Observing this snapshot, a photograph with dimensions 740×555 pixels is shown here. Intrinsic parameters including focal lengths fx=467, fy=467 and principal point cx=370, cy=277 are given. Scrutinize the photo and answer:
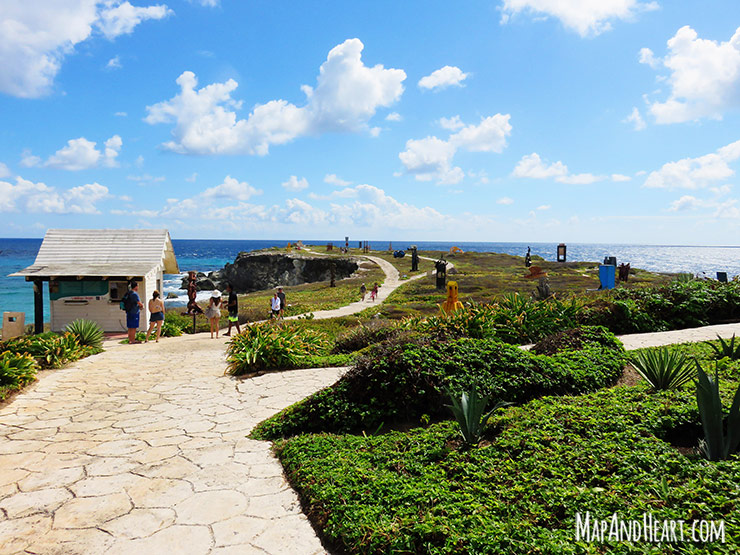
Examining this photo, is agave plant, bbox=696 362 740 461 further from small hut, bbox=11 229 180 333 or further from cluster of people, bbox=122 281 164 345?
small hut, bbox=11 229 180 333

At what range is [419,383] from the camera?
6.27m

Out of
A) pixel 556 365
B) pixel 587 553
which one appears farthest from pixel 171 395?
pixel 587 553

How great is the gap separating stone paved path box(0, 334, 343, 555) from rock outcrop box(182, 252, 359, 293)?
142 feet

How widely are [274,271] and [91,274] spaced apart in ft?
144

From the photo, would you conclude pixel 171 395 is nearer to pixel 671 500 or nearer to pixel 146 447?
pixel 146 447

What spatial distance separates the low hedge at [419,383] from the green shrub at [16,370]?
5422mm

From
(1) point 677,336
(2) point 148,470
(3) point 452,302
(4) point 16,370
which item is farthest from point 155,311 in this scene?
(1) point 677,336

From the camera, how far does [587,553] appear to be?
9.60 ft

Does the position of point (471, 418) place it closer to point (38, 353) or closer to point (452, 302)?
point (452, 302)

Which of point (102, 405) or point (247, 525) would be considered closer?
point (247, 525)

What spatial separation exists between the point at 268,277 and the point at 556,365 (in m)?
55.0

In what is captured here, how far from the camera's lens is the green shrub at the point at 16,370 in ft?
27.9

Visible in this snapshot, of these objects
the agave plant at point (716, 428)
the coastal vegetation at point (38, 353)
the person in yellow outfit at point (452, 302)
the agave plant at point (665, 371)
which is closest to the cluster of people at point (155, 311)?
the coastal vegetation at point (38, 353)

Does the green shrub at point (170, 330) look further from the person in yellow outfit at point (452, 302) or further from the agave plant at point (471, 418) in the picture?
the agave plant at point (471, 418)
